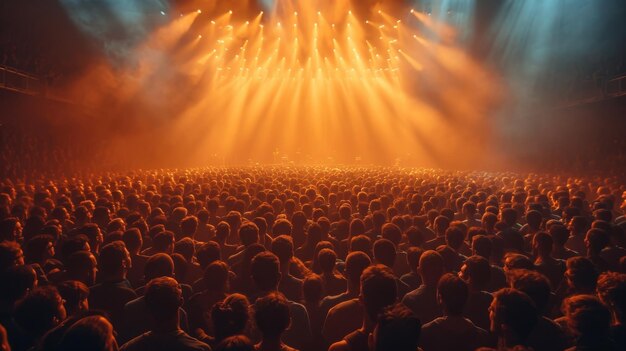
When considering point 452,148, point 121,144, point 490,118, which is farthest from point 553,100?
point 121,144

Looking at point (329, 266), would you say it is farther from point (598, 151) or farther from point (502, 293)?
point (598, 151)

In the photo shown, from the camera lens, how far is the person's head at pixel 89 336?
2.36 metres

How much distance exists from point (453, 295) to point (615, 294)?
4.53 ft

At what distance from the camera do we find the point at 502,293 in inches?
123

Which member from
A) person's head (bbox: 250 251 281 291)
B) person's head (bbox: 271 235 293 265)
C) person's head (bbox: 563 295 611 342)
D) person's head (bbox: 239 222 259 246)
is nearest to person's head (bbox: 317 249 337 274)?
person's head (bbox: 271 235 293 265)

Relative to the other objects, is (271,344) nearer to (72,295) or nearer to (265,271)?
(265,271)

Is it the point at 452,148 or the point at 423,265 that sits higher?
the point at 452,148

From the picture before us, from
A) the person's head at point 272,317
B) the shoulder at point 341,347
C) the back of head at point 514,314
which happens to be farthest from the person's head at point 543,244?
the person's head at point 272,317

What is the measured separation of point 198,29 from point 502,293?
1251 inches

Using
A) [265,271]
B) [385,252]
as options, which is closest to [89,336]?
[265,271]

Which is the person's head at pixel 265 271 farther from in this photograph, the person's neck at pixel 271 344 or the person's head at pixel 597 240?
the person's head at pixel 597 240

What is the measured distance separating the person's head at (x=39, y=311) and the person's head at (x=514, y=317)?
3.37 metres

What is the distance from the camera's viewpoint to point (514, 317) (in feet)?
9.74

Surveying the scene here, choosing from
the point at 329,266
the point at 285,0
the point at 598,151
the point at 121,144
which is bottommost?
the point at 329,266
